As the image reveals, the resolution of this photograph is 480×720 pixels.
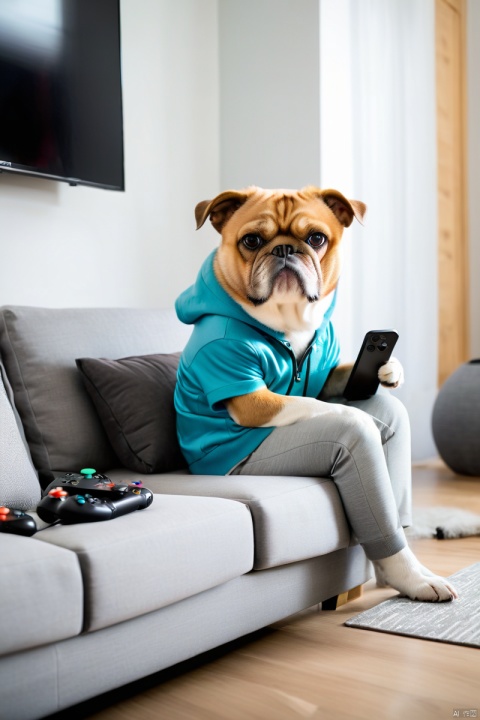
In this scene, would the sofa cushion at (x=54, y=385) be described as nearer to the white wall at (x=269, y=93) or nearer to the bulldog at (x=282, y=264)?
the bulldog at (x=282, y=264)

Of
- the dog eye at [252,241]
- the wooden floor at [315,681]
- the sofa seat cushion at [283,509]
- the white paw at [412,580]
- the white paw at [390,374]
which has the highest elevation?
the dog eye at [252,241]

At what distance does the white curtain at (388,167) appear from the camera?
3.43m

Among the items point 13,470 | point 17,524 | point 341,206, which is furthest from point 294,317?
point 17,524

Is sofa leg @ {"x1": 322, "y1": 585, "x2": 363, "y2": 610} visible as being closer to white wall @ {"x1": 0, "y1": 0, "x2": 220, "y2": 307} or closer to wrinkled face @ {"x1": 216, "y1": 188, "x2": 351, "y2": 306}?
wrinkled face @ {"x1": 216, "y1": 188, "x2": 351, "y2": 306}

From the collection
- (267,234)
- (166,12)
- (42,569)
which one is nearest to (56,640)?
(42,569)

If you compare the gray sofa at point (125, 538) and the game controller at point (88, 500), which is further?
the game controller at point (88, 500)

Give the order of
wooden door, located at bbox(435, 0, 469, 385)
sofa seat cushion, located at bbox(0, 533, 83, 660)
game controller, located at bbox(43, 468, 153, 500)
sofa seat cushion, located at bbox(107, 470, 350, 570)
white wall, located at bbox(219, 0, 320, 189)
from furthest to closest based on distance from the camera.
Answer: wooden door, located at bbox(435, 0, 469, 385), white wall, located at bbox(219, 0, 320, 189), sofa seat cushion, located at bbox(107, 470, 350, 570), game controller, located at bbox(43, 468, 153, 500), sofa seat cushion, located at bbox(0, 533, 83, 660)

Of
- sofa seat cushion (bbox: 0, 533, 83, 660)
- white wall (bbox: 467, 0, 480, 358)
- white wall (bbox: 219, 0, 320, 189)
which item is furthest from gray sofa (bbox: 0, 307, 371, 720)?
white wall (bbox: 467, 0, 480, 358)

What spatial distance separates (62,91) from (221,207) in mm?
892

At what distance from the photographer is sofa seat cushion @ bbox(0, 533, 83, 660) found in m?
1.16

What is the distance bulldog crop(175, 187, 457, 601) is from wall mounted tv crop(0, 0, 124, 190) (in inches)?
29.2

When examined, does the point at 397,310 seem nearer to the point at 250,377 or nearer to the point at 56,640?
the point at 250,377

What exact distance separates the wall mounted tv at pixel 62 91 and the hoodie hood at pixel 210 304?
29.0 inches

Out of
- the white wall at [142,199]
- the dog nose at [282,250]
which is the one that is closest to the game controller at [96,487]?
the dog nose at [282,250]
